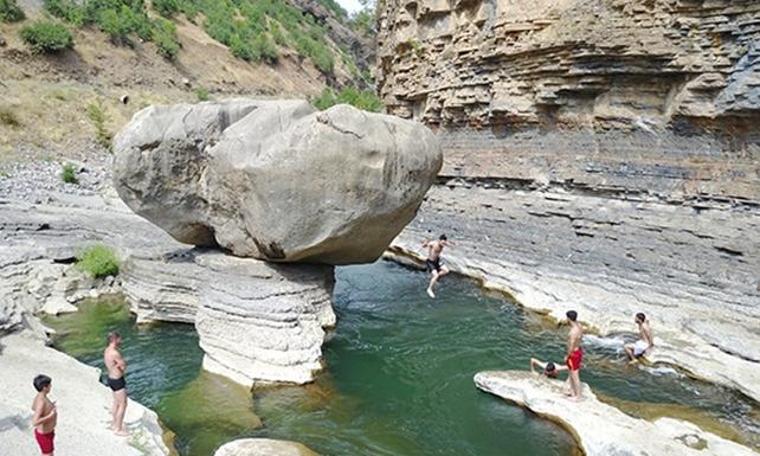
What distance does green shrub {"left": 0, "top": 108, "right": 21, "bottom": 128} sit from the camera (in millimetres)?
24906

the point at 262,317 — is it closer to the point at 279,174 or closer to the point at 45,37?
the point at 279,174

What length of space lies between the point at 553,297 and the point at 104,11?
34160 mm

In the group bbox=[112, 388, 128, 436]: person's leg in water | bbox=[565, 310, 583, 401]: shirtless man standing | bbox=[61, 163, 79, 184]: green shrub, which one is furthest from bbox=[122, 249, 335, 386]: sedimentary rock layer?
bbox=[61, 163, 79, 184]: green shrub

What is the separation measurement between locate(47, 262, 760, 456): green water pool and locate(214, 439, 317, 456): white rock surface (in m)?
0.44

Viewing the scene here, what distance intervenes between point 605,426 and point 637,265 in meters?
6.26

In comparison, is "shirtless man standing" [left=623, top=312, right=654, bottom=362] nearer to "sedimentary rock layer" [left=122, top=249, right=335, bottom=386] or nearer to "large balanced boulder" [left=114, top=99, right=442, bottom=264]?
"large balanced boulder" [left=114, top=99, right=442, bottom=264]

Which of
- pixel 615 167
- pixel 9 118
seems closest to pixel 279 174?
pixel 615 167

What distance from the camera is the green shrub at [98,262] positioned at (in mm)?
13453

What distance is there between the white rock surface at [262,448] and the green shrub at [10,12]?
31824 millimetres

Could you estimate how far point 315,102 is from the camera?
4256 centimetres

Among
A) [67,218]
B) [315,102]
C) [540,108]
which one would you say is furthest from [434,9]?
[315,102]

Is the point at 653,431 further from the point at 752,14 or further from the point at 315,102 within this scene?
the point at 315,102

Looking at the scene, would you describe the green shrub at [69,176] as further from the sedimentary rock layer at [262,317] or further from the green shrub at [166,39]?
the green shrub at [166,39]

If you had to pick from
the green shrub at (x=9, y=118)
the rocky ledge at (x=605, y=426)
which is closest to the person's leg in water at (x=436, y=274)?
the rocky ledge at (x=605, y=426)
